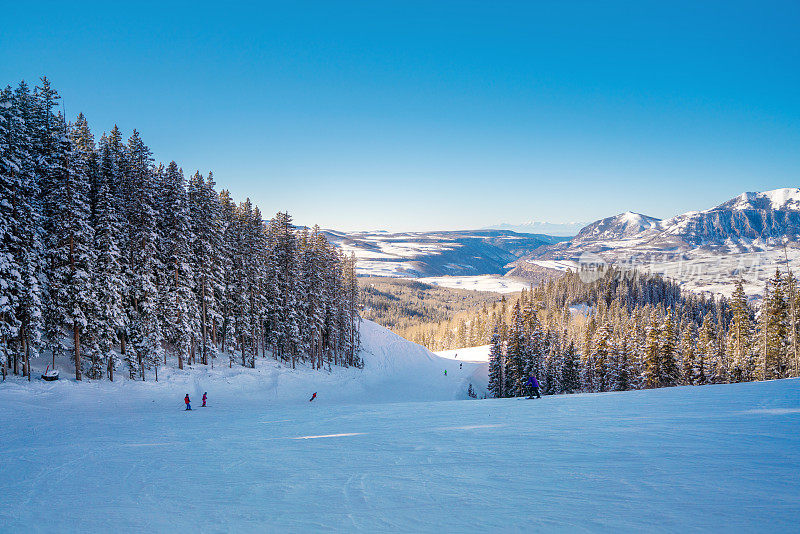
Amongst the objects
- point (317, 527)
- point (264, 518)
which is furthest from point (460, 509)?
point (264, 518)

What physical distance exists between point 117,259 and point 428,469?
1206 inches

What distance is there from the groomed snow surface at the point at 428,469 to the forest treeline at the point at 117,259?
7.82m

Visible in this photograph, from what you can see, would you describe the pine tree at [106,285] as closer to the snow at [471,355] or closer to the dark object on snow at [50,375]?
the dark object on snow at [50,375]

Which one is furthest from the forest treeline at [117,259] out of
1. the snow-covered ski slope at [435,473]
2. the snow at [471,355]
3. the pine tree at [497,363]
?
the snow at [471,355]

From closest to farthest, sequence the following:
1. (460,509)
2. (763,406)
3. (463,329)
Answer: (460,509)
(763,406)
(463,329)

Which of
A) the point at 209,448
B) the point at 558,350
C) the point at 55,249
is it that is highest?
the point at 55,249

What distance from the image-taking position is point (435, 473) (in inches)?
352

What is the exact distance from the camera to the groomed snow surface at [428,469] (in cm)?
636

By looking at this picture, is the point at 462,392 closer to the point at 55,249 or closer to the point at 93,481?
the point at 55,249

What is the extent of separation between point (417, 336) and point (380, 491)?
147 metres

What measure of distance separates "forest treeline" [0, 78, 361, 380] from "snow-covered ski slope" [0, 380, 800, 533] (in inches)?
426

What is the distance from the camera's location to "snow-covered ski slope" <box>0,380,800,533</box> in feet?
20.7

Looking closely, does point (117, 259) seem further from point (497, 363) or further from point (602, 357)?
point (602, 357)

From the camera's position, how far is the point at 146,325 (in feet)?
97.7
